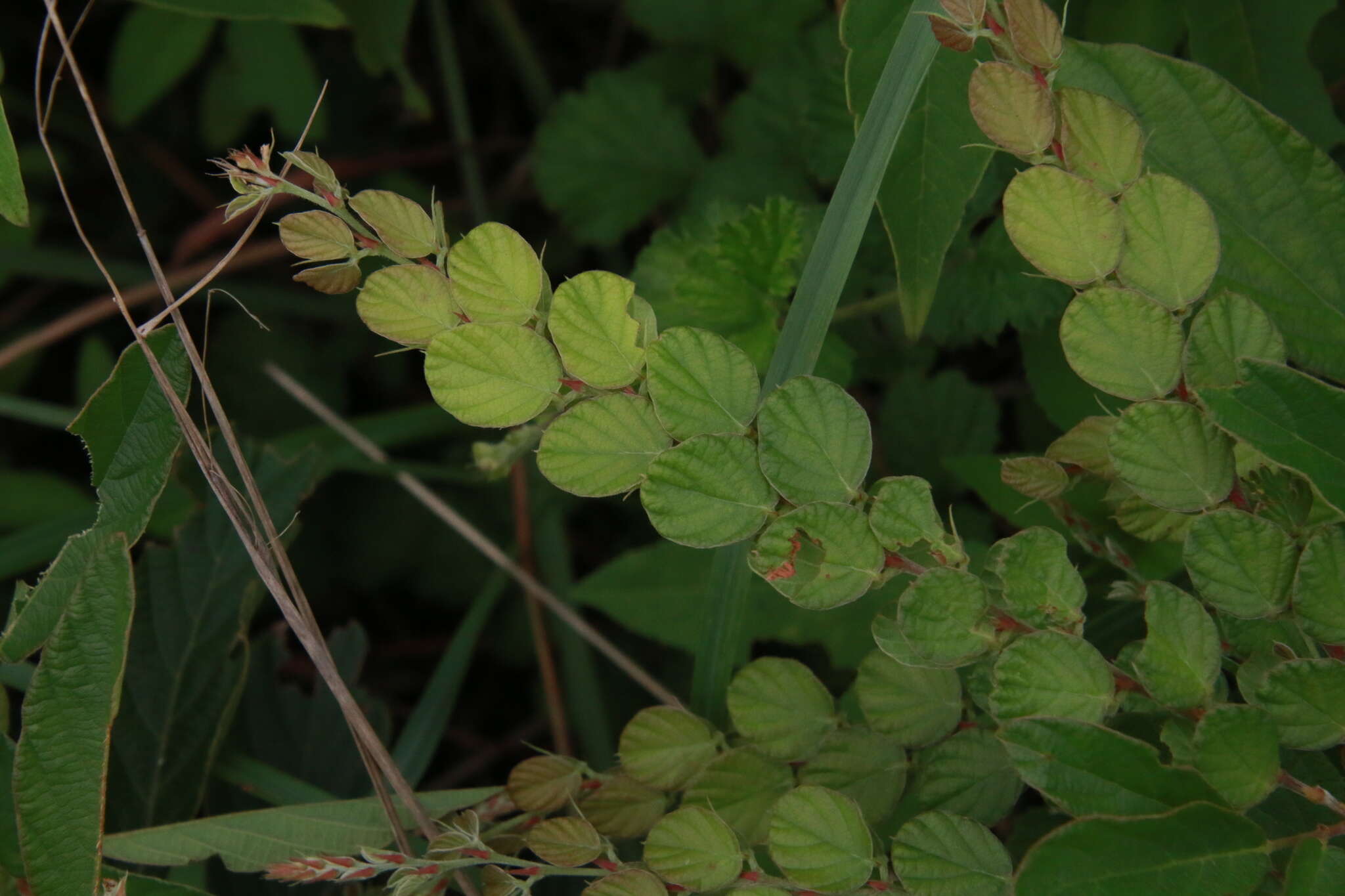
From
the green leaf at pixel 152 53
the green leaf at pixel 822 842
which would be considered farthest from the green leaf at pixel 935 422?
the green leaf at pixel 152 53

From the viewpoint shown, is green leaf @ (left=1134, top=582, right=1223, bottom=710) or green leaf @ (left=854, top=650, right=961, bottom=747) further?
green leaf @ (left=854, top=650, right=961, bottom=747)

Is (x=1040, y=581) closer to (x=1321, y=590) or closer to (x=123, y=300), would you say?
(x=1321, y=590)

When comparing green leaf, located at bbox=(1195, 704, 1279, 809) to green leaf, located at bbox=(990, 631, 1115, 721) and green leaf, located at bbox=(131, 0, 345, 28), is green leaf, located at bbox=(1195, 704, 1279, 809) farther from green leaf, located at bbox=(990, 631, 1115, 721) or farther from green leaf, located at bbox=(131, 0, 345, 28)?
green leaf, located at bbox=(131, 0, 345, 28)

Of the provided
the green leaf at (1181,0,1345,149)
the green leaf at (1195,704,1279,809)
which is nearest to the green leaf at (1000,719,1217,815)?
the green leaf at (1195,704,1279,809)

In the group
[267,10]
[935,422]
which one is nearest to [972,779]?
[935,422]

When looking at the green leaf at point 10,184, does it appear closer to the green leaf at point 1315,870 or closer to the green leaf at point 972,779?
the green leaf at point 972,779
